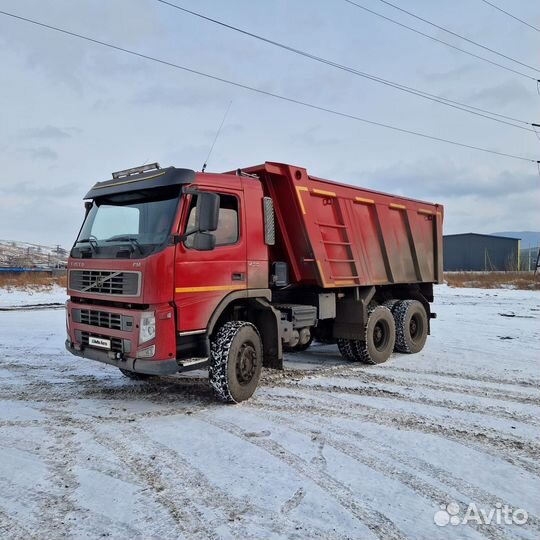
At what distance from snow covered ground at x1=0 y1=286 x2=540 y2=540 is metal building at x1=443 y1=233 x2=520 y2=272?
179 ft

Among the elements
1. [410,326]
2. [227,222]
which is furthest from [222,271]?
[410,326]

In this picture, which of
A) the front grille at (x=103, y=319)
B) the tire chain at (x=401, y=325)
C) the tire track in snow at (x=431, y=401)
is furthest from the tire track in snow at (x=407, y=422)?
the tire chain at (x=401, y=325)

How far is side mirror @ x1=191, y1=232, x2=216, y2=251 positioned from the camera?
516 centimetres

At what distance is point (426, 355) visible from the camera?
28.9 ft

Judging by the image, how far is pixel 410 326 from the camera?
9.27 metres

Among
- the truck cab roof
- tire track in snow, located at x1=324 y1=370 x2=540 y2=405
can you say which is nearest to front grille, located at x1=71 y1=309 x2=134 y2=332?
the truck cab roof

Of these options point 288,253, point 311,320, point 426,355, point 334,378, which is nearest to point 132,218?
point 288,253

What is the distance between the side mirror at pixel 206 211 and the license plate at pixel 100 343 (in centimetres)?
171

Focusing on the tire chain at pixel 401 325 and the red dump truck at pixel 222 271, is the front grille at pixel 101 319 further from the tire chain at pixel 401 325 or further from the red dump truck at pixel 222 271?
A: the tire chain at pixel 401 325

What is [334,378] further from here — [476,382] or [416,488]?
[416,488]

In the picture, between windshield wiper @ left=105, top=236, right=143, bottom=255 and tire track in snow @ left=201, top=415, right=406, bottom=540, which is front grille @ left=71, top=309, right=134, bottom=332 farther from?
tire track in snow @ left=201, top=415, right=406, bottom=540

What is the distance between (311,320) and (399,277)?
103 inches

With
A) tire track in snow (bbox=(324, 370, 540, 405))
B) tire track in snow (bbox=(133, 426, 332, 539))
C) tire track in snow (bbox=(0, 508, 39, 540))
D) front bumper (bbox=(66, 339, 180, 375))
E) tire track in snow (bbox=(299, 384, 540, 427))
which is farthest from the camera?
tire track in snow (bbox=(324, 370, 540, 405))

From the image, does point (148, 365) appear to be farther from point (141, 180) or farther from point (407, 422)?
point (407, 422)
